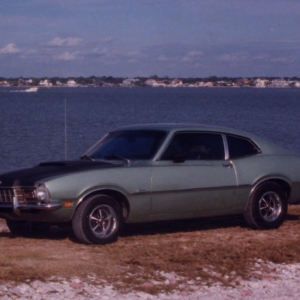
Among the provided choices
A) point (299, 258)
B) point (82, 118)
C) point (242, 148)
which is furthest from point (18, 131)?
point (299, 258)

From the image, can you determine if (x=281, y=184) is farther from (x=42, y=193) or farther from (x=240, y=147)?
(x=42, y=193)

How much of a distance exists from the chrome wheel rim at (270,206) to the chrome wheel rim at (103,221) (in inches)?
87.9

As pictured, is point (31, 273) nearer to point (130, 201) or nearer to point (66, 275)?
point (66, 275)

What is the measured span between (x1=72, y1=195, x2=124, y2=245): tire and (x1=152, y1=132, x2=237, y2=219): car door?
1.73 feet

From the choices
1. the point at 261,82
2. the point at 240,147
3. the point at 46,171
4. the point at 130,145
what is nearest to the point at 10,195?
the point at 46,171

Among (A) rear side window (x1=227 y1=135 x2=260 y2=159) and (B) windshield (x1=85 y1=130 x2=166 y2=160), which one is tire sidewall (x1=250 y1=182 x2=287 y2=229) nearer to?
(A) rear side window (x1=227 y1=135 x2=260 y2=159)

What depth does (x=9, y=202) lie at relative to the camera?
8562 millimetres

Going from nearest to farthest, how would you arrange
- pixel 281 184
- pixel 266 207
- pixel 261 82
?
pixel 266 207
pixel 281 184
pixel 261 82

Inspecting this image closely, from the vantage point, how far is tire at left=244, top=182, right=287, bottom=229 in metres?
9.65

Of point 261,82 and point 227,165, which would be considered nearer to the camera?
point 227,165

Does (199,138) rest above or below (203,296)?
above

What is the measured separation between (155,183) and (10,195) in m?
1.74

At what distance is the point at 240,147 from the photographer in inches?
388

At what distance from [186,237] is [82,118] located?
93.0ft
